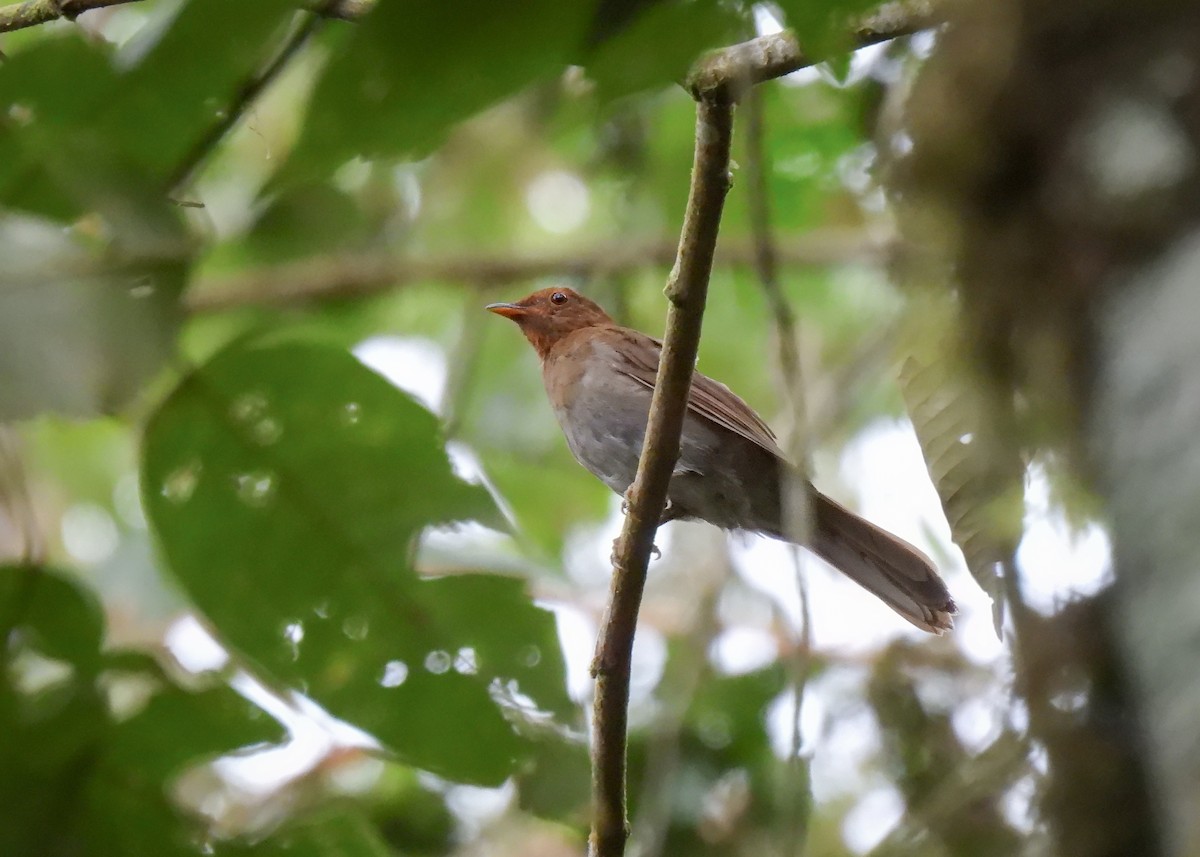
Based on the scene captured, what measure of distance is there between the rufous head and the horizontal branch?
61 cm

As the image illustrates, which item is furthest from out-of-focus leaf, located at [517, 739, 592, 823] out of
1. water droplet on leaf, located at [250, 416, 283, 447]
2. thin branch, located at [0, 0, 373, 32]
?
thin branch, located at [0, 0, 373, 32]

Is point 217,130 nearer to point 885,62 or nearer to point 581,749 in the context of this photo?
point 885,62

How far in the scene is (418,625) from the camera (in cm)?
302

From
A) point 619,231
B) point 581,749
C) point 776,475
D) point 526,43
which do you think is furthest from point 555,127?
point 526,43

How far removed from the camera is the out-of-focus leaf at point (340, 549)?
8.84 feet

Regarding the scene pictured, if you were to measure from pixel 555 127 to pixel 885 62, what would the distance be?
8.91 feet

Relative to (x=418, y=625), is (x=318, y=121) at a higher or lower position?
lower

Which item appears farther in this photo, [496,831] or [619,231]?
[619,231]

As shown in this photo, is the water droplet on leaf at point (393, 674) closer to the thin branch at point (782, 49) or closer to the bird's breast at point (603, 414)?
the thin branch at point (782, 49)

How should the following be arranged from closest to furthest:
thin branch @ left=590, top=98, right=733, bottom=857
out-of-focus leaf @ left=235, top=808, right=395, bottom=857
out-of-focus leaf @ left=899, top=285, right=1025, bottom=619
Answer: out-of-focus leaf @ left=899, top=285, right=1025, bottom=619 < out-of-focus leaf @ left=235, top=808, right=395, bottom=857 < thin branch @ left=590, top=98, right=733, bottom=857

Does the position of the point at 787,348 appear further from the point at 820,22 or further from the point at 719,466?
the point at 719,466

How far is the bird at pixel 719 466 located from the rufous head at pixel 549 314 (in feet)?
1.64

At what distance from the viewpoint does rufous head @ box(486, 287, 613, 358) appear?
6.29 m

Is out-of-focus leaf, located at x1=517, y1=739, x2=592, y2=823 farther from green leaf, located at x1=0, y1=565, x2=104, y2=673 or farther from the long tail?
the long tail
